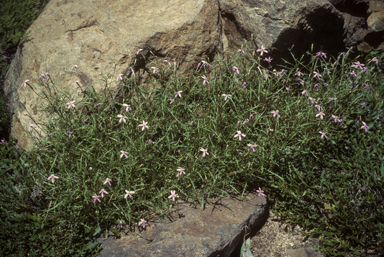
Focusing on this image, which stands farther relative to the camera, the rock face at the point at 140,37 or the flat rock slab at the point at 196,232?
the rock face at the point at 140,37

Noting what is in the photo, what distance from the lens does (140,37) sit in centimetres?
384

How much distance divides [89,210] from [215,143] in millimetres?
1591

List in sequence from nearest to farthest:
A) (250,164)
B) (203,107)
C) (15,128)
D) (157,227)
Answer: (157,227), (250,164), (203,107), (15,128)

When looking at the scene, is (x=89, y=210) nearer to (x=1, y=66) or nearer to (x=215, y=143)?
(x=215, y=143)

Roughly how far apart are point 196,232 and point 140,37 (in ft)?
8.31

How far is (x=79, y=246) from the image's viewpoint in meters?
2.94

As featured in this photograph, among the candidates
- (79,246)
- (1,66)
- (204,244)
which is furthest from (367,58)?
(1,66)

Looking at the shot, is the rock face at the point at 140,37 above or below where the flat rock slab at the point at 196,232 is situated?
above

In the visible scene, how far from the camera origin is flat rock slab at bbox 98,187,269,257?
2.75 m

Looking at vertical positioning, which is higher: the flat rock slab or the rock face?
the rock face

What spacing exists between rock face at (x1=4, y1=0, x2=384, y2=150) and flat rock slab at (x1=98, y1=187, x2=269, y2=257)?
1712 millimetres

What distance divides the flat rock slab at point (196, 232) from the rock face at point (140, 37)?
1.71 meters

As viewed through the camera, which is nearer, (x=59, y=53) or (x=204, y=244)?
(x=204, y=244)

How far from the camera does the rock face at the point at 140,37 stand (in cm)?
377
